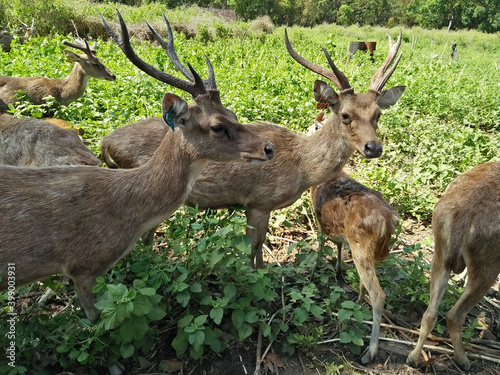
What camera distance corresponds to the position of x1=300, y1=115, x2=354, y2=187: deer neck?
14.4ft

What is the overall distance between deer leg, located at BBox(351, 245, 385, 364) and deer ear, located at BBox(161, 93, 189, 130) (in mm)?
1942

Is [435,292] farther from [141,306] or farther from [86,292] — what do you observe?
[86,292]

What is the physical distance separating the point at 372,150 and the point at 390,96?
3.29ft

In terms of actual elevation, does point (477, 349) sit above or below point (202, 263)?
below

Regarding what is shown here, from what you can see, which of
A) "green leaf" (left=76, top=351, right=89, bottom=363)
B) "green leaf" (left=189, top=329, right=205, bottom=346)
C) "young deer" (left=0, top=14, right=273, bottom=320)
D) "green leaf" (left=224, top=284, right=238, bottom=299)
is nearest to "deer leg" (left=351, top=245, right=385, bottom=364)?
"green leaf" (left=224, top=284, right=238, bottom=299)

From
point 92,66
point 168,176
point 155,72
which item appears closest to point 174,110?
point 155,72

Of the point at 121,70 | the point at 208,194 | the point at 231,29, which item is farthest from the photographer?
the point at 231,29

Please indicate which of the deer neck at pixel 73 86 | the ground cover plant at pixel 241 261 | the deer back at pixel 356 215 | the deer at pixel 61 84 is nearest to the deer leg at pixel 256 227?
the ground cover plant at pixel 241 261

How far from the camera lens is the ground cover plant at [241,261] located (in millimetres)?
3004

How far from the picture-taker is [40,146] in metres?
4.55

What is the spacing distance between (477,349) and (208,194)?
2.88m

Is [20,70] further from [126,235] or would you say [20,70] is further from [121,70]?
[126,235]

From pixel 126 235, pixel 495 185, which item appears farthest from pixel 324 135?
pixel 126 235

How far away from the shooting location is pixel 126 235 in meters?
3.11
